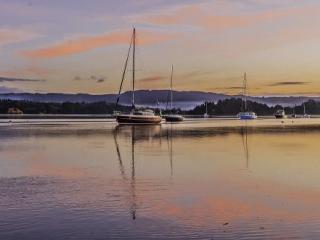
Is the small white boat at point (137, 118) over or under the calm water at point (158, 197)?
over

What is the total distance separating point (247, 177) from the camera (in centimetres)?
1942

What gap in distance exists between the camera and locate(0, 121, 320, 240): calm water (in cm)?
1109

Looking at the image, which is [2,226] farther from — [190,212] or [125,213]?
[190,212]

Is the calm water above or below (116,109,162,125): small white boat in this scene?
below

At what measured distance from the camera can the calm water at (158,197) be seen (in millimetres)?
11086

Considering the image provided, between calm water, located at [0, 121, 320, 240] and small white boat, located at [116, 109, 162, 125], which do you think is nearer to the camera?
calm water, located at [0, 121, 320, 240]

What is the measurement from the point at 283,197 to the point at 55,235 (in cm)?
689

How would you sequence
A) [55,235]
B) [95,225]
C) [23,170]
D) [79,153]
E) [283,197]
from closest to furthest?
1. [55,235]
2. [95,225]
3. [283,197]
4. [23,170]
5. [79,153]

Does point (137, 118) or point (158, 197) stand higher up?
point (137, 118)

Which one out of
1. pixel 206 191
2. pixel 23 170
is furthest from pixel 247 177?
pixel 23 170

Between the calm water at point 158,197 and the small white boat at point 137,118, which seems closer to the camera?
the calm water at point 158,197

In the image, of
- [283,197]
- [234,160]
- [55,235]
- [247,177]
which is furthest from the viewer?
[234,160]

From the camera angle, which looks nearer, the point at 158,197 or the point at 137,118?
the point at 158,197

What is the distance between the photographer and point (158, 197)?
14.9m
